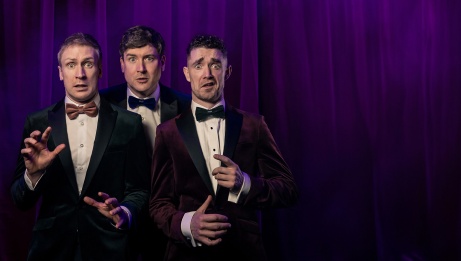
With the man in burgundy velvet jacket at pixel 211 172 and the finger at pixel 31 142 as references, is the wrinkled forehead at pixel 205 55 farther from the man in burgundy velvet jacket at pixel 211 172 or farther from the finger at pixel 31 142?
the finger at pixel 31 142

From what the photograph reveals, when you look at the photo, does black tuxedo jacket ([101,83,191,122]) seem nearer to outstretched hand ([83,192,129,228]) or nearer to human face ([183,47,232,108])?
human face ([183,47,232,108])

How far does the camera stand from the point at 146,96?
2.76 m

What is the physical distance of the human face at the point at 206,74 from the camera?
2426mm

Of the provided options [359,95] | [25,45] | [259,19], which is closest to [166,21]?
[259,19]

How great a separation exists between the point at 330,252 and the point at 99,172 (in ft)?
6.03

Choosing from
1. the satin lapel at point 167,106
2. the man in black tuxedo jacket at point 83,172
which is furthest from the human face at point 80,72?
the satin lapel at point 167,106

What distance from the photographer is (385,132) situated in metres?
3.67

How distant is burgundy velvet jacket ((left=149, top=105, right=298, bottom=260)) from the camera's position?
7.64ft

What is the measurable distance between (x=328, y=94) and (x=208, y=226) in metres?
1.76

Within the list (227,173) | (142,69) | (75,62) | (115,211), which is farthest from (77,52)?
(227,173)

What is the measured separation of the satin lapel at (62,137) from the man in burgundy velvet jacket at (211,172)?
0.33 metres

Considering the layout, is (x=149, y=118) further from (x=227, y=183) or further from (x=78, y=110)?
(x=227, y=183)

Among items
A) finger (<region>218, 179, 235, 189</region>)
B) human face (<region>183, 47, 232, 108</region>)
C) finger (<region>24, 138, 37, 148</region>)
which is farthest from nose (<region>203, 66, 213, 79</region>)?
finger (<region>24, 138, 37, 148</region>)

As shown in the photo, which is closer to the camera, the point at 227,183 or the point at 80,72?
the point at 227,183
